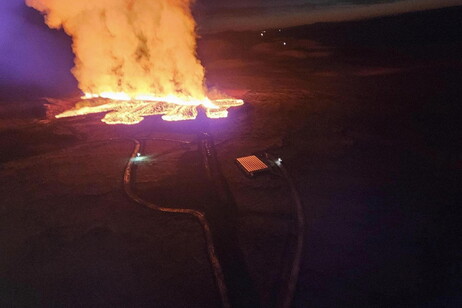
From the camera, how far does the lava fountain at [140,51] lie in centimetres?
1254

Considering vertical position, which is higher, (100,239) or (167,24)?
(167,24)

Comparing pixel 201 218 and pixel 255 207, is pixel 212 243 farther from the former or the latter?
pixel 255 207

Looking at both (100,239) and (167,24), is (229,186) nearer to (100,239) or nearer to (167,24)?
(100,239)

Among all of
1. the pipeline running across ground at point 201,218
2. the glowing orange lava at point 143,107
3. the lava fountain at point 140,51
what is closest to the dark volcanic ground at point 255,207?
the pipeline running across ground at point 201,218

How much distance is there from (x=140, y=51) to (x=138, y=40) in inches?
16.8

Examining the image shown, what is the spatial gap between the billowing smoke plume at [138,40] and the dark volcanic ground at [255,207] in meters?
2.82

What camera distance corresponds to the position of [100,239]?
5211 millimetres

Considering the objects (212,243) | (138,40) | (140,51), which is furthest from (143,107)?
(212,243)

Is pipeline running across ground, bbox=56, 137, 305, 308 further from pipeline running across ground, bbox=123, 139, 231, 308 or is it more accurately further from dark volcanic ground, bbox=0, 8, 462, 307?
dark volcanic ground, bbox=0, 8, 462, 307

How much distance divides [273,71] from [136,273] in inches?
753

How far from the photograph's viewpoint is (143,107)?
1247 centimetres

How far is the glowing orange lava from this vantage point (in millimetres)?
11484

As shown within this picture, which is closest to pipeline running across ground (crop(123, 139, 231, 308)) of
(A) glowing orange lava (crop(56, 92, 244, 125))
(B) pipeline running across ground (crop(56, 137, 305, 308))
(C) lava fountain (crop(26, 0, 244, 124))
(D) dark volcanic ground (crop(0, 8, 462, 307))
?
(B) pipeline running across ground (crop(56, 137, 305, 308))

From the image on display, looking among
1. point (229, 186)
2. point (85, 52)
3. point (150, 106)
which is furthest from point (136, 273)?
point (85, 52)
